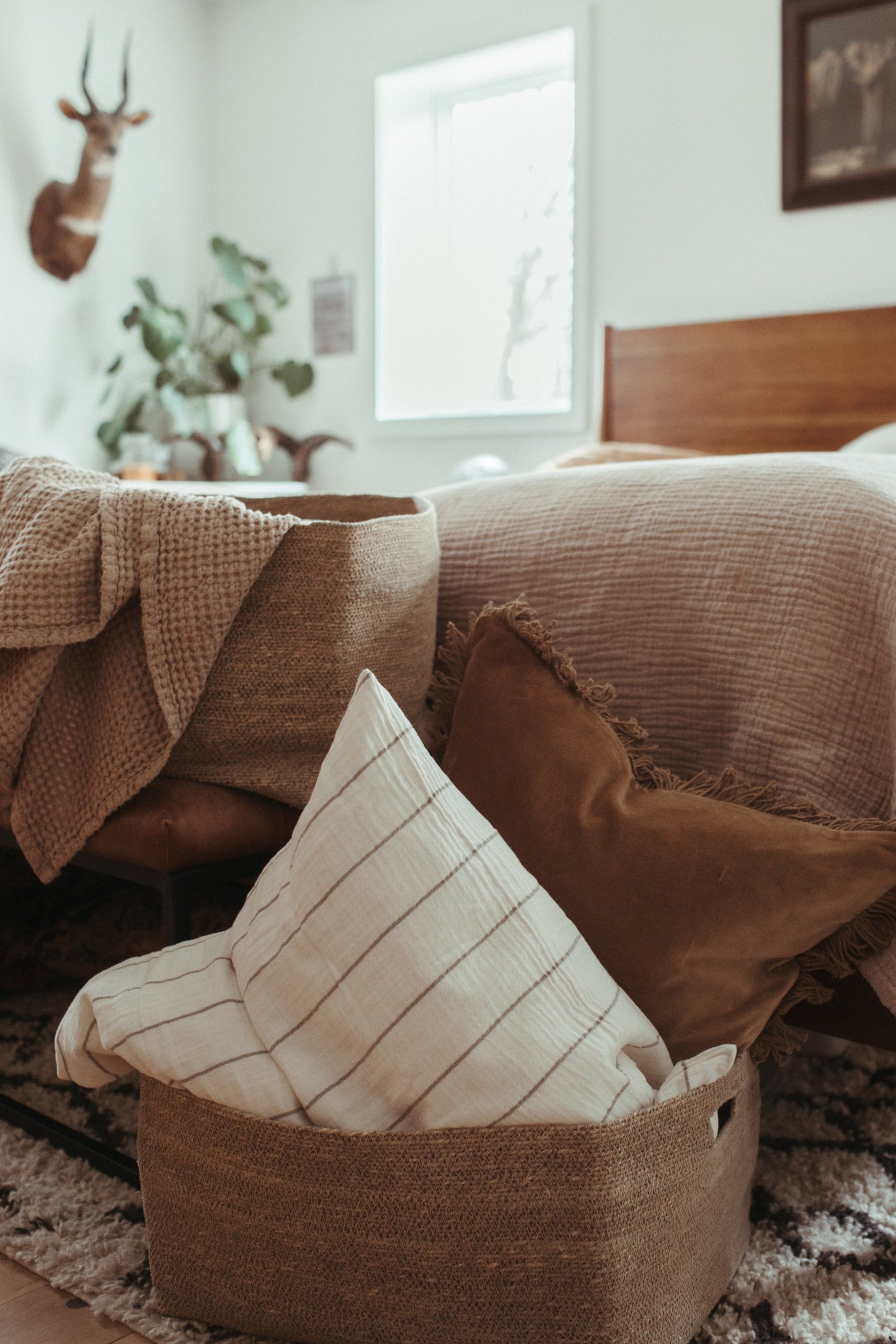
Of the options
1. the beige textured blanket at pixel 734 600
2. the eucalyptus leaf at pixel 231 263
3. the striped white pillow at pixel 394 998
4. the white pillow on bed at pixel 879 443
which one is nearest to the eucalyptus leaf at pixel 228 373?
the eucalyptus leaf at pixel 231 263

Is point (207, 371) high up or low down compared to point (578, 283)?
down

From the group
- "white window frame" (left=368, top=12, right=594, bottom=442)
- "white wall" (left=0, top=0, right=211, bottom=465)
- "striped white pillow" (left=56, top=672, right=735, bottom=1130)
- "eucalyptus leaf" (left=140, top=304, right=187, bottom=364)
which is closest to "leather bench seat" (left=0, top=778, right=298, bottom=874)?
"striped white pillow" (left=56, top=672, right=735, bottom=1130)

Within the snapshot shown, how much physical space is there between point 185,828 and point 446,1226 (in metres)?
0.43

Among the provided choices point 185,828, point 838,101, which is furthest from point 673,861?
point 838,101

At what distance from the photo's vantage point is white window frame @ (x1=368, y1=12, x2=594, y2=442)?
329cm

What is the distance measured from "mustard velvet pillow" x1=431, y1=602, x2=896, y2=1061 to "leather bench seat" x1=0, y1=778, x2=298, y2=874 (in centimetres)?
20

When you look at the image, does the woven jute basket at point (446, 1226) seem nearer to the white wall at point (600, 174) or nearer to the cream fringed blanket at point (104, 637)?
the cream fringed blanket at point (104, 637)

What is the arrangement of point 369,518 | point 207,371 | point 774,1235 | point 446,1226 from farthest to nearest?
point 207,371 → point 369,518 → point 774,1235 → point 446,1226

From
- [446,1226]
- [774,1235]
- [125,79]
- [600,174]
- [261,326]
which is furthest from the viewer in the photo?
[261,326]

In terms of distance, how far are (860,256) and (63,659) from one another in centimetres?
252

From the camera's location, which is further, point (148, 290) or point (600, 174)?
point (148, 290)

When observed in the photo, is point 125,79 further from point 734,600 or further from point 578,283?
point 734,600

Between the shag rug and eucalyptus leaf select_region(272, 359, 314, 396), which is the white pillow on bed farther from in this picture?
eucalyptus leaf select_region(272, 359, 314, 396)

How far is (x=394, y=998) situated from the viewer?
0.80 m
